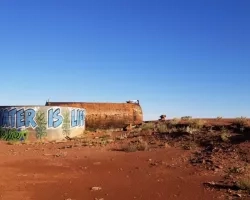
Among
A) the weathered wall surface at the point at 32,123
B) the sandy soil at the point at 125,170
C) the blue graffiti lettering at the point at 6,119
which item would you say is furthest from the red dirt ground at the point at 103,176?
the blue graffiti lettering at the point at 6,119

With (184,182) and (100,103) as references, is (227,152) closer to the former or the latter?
(184,182)

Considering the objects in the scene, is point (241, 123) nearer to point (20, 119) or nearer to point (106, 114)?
point (20, 119)

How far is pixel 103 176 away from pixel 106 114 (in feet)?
93.1

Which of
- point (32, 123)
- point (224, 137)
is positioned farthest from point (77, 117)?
point (224, 137)

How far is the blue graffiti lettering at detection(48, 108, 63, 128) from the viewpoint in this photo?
100 feet

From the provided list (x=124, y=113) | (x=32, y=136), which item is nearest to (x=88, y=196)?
(x=32, y=136)

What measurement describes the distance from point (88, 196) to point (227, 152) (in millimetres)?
8468

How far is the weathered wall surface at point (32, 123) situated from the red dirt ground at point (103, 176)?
10.4 metres

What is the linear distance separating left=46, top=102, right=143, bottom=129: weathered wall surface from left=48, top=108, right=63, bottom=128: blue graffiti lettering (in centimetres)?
1049

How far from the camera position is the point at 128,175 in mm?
13508

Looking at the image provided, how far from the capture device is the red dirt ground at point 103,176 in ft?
34.9

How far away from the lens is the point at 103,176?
13.4 m

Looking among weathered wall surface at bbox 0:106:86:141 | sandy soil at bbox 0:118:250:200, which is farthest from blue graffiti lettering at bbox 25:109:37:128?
sandy soil at bbox 0:118:250:200

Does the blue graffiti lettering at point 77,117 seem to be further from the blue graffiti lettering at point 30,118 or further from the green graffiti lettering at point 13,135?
the green graffiti lettering at point 13,135
